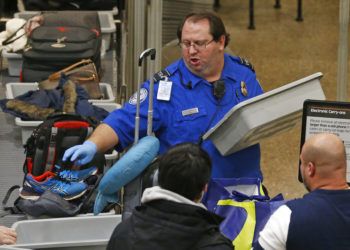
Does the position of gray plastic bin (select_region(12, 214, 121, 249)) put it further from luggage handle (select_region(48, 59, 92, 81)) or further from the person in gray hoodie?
luggage handle (select_region(48, 59, 92, 81))

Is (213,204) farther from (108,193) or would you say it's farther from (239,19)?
(239,19)

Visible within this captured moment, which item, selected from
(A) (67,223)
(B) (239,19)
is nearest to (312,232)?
(A) (67,223)

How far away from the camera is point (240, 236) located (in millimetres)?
3717

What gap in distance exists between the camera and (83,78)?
18.6ft

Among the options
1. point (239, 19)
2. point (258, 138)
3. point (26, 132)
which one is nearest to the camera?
point (258, 138)

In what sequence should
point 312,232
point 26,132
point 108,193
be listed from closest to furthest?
1. point 312,232
2. point 108,193
3. point 26,132

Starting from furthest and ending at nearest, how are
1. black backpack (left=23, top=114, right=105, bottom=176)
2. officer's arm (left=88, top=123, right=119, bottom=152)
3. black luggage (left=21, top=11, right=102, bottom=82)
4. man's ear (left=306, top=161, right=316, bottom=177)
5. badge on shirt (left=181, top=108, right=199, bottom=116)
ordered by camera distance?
black luggage (left=21, top=11, right=102, bottom=82) < black backpack (left=23, top=114, right=105, bottom=176) < badge on shirt (left=181, top=108, right=199, bottom=116) < officer's arm (left=88, top=123, right=119, bottom=152) < man's ear (left=306, top=161, right=316, bottom=177)

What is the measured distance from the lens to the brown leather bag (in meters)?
5.63

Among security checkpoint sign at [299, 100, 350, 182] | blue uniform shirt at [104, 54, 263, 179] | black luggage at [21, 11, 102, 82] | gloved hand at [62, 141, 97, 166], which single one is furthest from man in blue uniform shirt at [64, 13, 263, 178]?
black luggage at [21, 11, 102, 82]

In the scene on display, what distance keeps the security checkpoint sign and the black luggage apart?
7.77 feet

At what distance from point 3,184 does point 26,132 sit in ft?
1.38

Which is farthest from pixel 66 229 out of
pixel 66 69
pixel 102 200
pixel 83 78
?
pixel 66 69

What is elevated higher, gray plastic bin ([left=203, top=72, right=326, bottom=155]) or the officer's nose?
the officer's nose

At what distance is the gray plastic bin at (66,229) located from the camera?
13.5 feet
